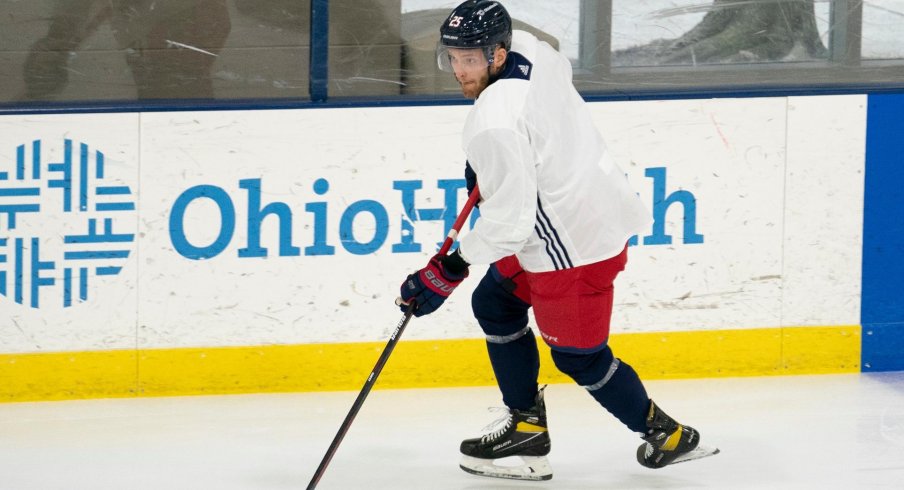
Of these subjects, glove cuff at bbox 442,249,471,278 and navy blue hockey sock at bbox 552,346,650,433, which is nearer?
glove cuff at bbox 442,249,471,278

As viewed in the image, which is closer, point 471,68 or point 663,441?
point 471,68

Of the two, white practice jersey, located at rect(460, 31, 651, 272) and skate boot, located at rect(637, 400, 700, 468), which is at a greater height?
white practice jersey, located at rect(460, 31, 651, 272)

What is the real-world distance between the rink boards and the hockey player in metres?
0.81

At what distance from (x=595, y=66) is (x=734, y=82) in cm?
45

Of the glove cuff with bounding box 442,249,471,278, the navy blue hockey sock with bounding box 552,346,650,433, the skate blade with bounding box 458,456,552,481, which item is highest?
the glove cuff with bounding box 442,249,471,278

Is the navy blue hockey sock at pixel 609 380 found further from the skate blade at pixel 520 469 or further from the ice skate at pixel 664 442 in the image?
the skate blade at pixel 520 469

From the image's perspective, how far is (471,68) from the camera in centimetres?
319

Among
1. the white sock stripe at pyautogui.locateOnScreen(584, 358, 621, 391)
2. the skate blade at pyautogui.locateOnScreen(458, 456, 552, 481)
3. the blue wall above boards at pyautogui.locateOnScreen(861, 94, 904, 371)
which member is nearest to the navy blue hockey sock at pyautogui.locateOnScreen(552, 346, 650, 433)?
the white sock stripe at pyautogui.locateOnScreen(584, 358, 621, 391)

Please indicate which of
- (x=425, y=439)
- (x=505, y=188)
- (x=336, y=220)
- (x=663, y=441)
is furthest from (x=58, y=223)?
(x=663, y=441)

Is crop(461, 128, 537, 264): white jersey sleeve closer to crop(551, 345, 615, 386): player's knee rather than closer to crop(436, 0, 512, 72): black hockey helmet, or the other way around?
crop(436, 0, 512, 72): black hockey helmet

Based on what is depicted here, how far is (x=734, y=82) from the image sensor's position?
4578 mm

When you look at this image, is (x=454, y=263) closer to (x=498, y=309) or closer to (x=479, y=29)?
(x=498, y=309)

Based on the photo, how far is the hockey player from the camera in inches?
124

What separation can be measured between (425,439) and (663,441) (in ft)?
2.37
